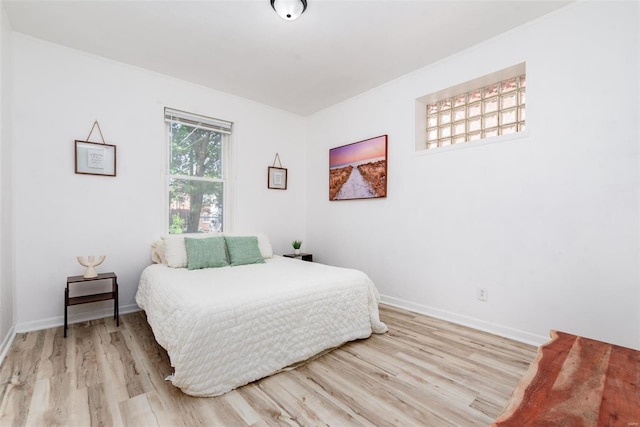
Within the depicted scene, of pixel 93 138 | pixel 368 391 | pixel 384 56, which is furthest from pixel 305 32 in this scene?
pixel 368 391

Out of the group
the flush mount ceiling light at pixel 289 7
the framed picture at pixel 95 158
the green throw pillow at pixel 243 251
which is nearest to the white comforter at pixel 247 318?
the green throw pillow at pixel 243 251

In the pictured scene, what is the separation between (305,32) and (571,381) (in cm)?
275

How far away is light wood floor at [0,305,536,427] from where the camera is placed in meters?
1.56

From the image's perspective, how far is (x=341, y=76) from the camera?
3352 mm

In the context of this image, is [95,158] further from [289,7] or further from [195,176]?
[289,7]

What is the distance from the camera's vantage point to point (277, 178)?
435 centimetres

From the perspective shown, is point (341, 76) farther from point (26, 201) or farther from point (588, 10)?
point (26, 201)

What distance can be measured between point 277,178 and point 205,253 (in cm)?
170

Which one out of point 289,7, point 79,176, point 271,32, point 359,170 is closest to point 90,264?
point 79,176

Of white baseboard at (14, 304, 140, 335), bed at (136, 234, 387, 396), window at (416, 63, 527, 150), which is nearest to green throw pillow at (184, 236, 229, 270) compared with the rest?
bed at (136, 234, 387, 396)

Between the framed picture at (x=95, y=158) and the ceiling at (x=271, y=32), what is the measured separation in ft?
2.92

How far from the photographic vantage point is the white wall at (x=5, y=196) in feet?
7.34

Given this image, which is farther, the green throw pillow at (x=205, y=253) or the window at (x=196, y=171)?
the window at (x=196, y=171)

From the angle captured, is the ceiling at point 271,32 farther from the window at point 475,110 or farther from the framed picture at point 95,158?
the framed picture at point 95,158
